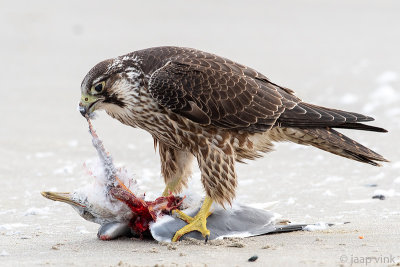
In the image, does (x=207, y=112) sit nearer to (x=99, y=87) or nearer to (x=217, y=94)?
(x=217, y=94)

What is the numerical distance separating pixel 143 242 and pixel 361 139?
11.7 ft

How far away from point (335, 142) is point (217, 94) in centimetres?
Answer: 90

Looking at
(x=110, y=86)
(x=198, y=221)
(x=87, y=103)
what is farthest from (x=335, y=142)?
(x=87, y=103)

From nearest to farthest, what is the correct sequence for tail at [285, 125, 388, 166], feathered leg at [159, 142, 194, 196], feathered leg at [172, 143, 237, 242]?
feathered leg at [172, 143, 237, 242] < tail at [285, 125, 388, 166] < feathered leg at [159, 142, 194, 196]

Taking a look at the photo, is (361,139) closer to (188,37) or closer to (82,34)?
(188,37)

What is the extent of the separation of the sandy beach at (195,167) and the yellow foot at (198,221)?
135 mm

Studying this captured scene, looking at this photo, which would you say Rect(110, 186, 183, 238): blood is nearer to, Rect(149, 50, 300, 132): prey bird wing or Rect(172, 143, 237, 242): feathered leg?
Rect(172, 143, 237, 242): feathered leg

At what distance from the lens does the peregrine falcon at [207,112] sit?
5.68 m

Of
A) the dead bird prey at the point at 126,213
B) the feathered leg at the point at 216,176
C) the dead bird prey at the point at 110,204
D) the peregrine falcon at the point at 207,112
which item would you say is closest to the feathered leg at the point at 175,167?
the peregrine falcon at the point at 207,112

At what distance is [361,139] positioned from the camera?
8.23 meters

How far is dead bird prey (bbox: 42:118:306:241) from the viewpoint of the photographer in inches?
211

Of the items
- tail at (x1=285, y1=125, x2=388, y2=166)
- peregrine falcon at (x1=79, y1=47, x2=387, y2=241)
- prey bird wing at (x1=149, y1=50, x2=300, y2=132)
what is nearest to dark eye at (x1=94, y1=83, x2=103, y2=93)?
peregrine falcon at (x1=79, y1=47, x2=387, y2=241)

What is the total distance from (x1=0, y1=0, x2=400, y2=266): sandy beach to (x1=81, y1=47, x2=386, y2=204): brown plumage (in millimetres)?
466

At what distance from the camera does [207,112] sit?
573 centimetres
